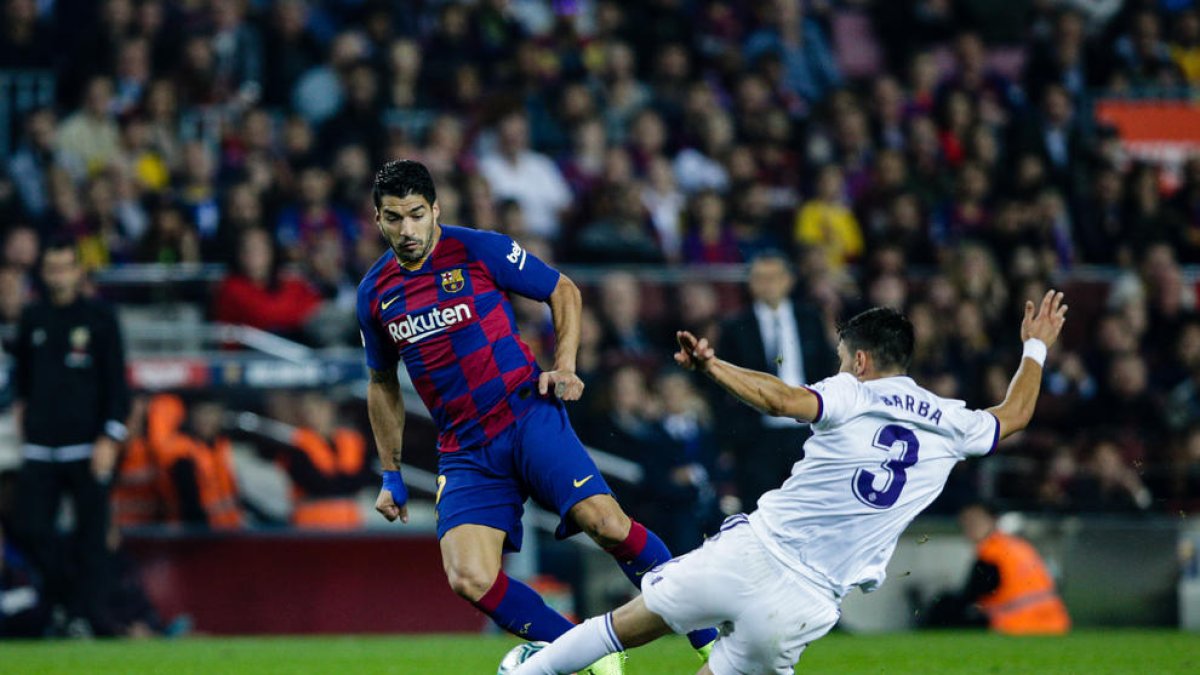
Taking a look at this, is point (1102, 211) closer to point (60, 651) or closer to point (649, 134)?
point (649, 134)

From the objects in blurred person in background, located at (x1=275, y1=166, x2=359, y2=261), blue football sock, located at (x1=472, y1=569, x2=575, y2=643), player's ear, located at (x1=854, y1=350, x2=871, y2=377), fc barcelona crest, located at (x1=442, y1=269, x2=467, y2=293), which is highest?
fc barcelona crest, located at (x1=442, y1=269, x2=467, y2=293)

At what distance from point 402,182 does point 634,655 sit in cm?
387

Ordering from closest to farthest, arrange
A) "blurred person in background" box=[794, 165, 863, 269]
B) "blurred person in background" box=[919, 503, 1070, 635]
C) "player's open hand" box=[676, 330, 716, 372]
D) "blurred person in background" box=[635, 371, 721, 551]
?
"player's open hand" box=[676, 330, 716, 372] → "blurred person in background" box=[919, 503, 1070, 635] → "blurred person in background" box=[635, 371, 721, 551] → "blurred person in background" box=[794, 165, 863, 269]

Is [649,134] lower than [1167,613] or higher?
higher

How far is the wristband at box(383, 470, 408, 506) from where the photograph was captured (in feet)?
23.6

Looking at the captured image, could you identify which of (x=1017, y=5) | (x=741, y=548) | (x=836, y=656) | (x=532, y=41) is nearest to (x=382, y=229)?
(x=741, y=548)

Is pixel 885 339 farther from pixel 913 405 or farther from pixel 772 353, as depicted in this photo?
pixel 772 353

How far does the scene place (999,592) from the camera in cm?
1146

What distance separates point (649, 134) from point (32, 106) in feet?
17.2

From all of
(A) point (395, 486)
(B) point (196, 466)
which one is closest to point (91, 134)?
(B) point (196, 466)

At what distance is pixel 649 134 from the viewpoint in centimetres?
1496

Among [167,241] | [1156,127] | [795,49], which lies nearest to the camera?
[167,241]

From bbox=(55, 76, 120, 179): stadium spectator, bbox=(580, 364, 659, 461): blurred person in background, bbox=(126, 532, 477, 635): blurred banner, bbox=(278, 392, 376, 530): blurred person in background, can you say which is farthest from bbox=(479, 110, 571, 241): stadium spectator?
bbox=(126, 532, 477, 635): blurred banner

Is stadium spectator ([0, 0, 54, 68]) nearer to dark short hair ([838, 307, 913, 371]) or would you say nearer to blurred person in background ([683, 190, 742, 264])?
blurred person in background ([683, 190, 742, 264])
